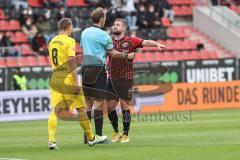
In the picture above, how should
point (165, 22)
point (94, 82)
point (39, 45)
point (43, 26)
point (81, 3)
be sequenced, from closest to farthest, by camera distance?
point (94, 82) < point (39, 45) < point (43, 26) < point (81, 3) < point (165, 22)

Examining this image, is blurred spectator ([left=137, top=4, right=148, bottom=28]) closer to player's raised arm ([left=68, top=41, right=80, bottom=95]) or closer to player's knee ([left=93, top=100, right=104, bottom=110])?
player's knee ([left=93, top=100, right=104, bottom=110])

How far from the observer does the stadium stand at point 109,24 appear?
32.5m

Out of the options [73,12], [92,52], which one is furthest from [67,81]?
[73,12]

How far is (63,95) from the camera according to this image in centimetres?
1418

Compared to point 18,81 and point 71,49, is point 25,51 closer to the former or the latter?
point 18,81

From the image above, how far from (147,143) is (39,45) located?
699 inches

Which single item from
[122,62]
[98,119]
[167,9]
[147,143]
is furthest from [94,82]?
[167,9]

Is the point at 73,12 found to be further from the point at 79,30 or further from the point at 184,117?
the point at 184,117

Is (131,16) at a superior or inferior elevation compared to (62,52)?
inferior

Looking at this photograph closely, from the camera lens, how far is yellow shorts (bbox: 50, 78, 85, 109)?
46.3ft

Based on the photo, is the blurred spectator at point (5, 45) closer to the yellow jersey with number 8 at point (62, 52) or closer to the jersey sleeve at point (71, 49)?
the yellow jersey with number 8 at point (62, 52)

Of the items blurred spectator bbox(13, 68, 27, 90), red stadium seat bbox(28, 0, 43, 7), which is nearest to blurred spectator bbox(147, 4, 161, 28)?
red stadium seat bbox(28, 0, 43, 7)

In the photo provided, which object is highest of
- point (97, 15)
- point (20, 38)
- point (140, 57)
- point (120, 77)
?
point (97, 15)

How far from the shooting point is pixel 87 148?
1424 centimetres
